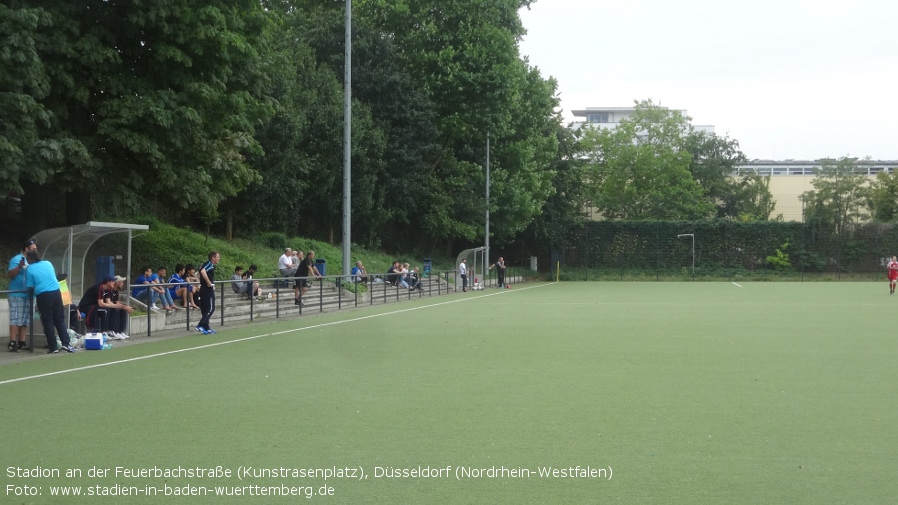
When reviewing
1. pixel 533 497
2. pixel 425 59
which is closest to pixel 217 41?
pixel 533 497

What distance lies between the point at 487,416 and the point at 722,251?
2246 inches

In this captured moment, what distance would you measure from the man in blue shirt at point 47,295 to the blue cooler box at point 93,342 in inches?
21.9

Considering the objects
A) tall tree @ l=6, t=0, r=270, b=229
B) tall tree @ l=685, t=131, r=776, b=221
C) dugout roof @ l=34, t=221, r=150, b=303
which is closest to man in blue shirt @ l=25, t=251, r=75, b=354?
dugout roof @ l=34, t=221, r=150, b=303

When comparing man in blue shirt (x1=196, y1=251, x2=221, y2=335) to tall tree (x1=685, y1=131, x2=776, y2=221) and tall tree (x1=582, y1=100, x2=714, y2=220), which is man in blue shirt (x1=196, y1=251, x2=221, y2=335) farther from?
tall tree (x1=685, y1=131, x2=776, y2=221)

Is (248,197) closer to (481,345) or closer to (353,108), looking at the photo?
(353,108)

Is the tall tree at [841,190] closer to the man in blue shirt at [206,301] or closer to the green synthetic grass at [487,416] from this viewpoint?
the man in blue shirt at [206,301]

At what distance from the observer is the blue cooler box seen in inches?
588

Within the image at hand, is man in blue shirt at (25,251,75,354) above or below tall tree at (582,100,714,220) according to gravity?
below

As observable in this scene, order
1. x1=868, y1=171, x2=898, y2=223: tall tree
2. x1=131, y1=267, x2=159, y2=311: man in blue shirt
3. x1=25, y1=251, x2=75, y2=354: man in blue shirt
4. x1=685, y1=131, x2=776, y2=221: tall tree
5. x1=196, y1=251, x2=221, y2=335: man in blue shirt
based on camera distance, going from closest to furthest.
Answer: x1=25, y1=251, x2=75, y2=354: man in blue shirt, x1=131, y1=267, x2=159, y2=311: man in blue shirt, x1=196, y1=251, x2=221, y2=335: man in blue shirt, x1=868, y1=171, x2=898, y2=223: tall tree, x1=685, y1=131, x2=776, y2=221: tall tree

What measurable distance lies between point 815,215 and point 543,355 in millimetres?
54776

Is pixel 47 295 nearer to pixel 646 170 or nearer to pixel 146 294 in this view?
pixel 146 294

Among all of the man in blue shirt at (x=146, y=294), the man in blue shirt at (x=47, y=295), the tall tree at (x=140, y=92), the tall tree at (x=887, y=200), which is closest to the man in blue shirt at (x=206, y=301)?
the man in blue shirt at (x=146, y=294)

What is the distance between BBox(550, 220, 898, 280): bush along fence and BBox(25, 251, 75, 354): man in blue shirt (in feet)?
157

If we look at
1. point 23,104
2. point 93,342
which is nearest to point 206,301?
point 93,342
